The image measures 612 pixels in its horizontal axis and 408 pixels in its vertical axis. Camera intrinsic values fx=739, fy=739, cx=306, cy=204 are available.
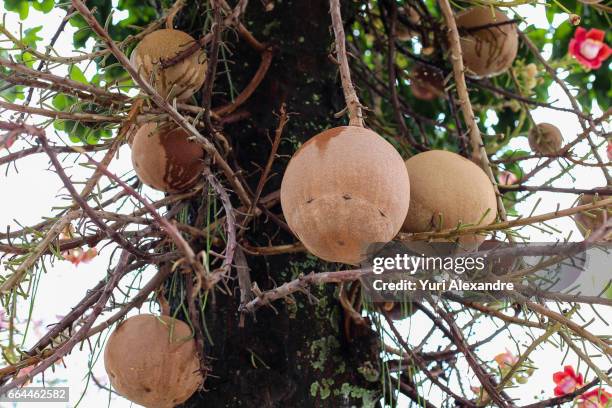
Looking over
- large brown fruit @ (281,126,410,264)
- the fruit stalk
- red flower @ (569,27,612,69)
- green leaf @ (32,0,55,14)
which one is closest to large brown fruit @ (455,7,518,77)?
red flower @ (569,27,612,69)

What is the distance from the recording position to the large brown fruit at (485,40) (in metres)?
1.66

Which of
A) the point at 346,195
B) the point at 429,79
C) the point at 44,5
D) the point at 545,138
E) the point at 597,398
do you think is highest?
the point at 44,5

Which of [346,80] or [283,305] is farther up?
[346,80]

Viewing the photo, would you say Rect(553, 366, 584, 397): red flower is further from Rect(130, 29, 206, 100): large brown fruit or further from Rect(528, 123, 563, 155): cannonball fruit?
Rect(130, 29, 206, 100): large brown fruit

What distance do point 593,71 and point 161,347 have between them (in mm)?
1912

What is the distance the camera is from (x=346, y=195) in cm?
85

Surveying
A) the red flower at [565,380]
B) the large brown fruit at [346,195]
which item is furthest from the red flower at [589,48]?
the large brown fruit at [346,195]

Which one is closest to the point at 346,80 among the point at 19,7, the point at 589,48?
the point at 589,48

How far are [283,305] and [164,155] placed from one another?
0.33 metres

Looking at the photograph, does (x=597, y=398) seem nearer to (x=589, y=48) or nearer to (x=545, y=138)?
(x=545, y=138)

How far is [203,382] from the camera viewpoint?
45.4 inches

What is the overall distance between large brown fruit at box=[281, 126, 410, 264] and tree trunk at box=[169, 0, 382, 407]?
0.92 ft

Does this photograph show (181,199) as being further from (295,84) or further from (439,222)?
(439,222)

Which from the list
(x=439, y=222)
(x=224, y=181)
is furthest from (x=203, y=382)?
(x=439, y=222)
